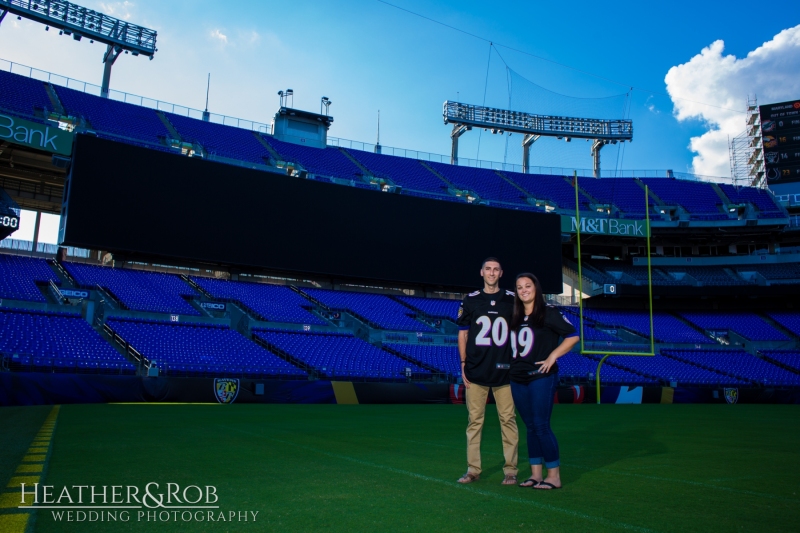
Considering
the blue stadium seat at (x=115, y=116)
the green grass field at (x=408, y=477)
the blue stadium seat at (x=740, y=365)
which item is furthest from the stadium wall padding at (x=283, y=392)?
the blue stadium seat at (x=115, y=116)

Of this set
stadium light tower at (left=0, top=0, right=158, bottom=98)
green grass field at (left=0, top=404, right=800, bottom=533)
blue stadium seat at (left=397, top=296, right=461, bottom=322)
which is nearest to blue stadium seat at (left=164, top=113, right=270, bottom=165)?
stadium light tower at (left=0, top=0, right=158, bottom=98)

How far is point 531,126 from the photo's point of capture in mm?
40469

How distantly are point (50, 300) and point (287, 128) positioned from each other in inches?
678

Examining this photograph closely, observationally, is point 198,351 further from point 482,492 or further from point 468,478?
point 482,492

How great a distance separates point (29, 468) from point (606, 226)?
104ft

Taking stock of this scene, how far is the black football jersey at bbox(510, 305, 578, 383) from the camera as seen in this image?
4086 mm

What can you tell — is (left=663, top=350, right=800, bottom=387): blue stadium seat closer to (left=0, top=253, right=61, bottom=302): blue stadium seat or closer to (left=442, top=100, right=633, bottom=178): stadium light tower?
(left=442, top=100, right=633, bottom=178): stadium light tower

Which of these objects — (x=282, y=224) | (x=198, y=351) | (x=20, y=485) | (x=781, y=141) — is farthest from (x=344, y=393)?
(x=781, y=141)

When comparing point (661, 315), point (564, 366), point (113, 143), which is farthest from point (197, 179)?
point (661, 315)

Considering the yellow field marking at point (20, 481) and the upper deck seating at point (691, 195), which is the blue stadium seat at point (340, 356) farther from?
the upper deck seating at point (691, 195)

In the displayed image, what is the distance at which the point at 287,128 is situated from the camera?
111ft

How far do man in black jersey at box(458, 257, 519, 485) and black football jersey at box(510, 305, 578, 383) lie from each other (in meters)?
0.15

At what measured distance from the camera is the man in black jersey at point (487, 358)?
4.27 metres

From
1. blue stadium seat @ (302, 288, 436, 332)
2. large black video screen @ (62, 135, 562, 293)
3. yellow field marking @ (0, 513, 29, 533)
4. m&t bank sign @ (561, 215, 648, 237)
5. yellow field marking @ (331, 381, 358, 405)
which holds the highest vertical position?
m&t bank sign @ (561, 215, 648, 237)
